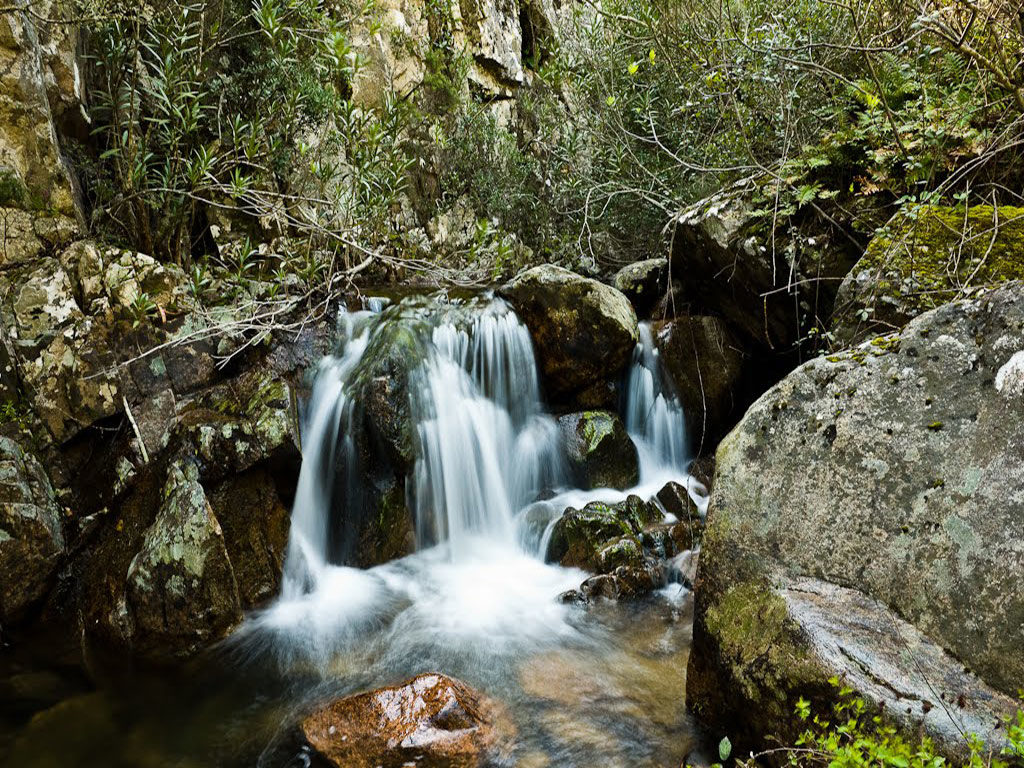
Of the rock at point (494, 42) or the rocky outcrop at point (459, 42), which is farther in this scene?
the rock at point (494, 42)

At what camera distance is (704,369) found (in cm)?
737

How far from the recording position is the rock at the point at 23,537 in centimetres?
464

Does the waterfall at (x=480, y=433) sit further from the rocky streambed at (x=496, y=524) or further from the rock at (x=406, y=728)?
the rock at (x=406, y=728)

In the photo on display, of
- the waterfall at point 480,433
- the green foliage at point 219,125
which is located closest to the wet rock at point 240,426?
the waterfall at point 480,433

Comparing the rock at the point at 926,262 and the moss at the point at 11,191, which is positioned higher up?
the moss at the point at 11,191

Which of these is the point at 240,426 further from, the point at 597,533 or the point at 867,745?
the point at 867,745

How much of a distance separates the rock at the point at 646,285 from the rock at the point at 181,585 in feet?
19.3

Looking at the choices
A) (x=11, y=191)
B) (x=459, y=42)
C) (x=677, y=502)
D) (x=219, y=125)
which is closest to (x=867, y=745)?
(x=677, y=502)

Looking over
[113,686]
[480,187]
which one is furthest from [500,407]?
[480,187]

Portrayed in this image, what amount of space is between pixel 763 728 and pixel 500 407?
16.7ft

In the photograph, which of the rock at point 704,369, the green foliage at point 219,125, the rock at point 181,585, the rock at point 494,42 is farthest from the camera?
the rock at point 494,42

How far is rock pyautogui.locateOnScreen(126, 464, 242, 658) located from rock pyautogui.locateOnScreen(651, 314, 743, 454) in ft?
17.8

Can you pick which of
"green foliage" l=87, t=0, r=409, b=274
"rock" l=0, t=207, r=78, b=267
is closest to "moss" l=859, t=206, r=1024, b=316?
"green foliage" l=87, t=0, r=409, b=274

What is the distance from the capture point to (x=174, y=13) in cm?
666
